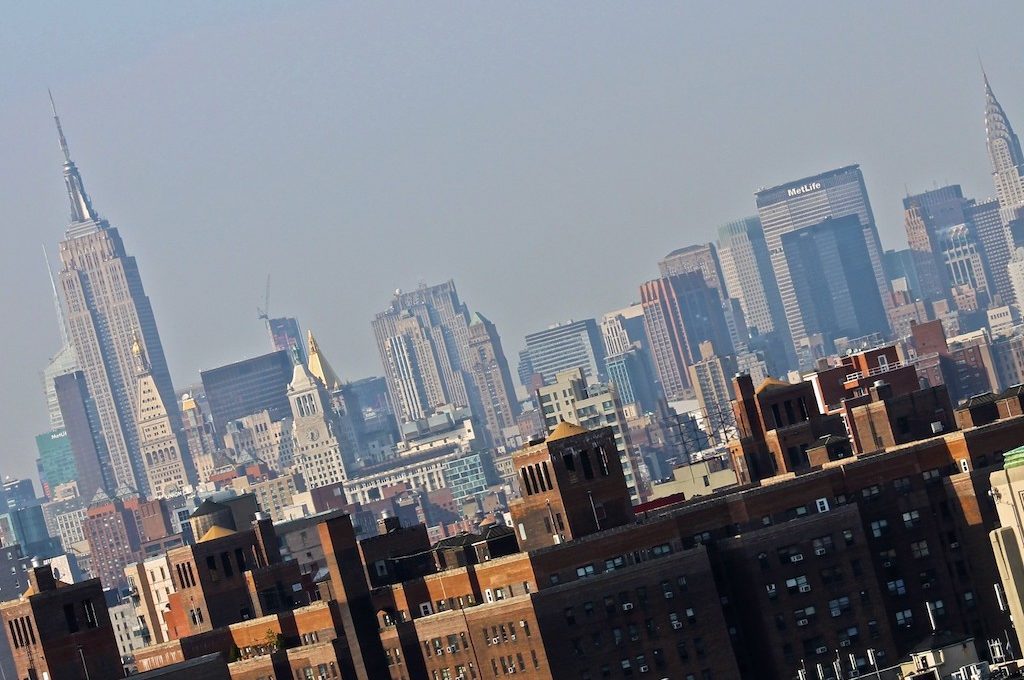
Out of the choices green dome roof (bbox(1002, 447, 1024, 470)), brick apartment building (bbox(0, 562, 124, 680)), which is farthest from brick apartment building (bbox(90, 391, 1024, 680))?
brick apartment building (bbox(0, 562, 124, 680))

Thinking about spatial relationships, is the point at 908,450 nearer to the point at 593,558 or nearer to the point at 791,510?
the point at 791,510

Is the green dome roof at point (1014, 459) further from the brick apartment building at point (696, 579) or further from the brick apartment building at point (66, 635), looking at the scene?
the brick apartment building at point (66, 635)

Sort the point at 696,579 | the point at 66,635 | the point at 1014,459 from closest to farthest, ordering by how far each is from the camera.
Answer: the point at 1014,459 → the point at 66,635 → the point at 696,579

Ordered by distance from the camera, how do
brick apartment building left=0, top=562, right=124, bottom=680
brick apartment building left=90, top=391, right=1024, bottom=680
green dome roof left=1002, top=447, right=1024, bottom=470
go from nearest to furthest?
green dome roof left=1002, top=447, right=1024, bottom=470 < brick apartment building left=0, top=562, right=124, bottom=680 < brick apartment building left=90, top=391, right=1024, bottom=680

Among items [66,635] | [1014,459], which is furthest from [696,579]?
[66,635]

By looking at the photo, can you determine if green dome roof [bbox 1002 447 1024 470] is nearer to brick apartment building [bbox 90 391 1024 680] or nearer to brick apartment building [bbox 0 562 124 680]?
brick apartment building [bbox 90 391 1024 680]

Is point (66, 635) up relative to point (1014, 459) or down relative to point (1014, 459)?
up

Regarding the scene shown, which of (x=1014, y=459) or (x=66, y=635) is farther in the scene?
(x=66, y=635)

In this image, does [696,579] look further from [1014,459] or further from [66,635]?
[66,635]

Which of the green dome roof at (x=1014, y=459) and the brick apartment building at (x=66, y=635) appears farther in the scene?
the brick apartment building at (x=66, y=635)

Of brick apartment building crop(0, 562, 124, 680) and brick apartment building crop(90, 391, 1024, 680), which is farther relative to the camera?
brick apartment building crop(90, 391, 1024, 680)

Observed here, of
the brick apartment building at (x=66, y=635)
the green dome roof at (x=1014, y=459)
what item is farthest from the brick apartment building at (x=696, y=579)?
the brick apartment building at (x=66, y=635)

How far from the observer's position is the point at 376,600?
6585 inches

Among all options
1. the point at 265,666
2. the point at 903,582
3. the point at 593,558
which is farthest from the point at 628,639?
the point at 265,666
